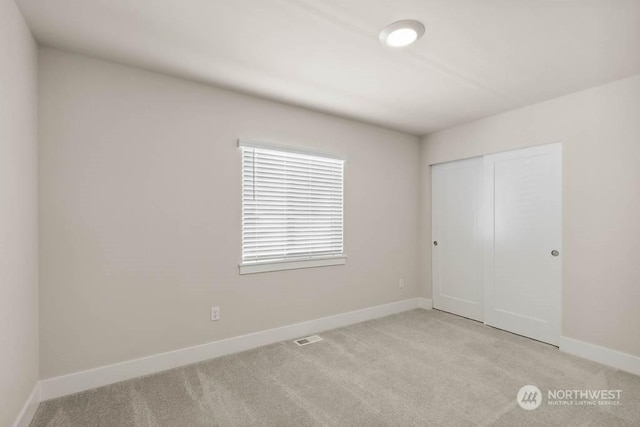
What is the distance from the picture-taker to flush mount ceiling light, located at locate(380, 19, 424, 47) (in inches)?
76.5

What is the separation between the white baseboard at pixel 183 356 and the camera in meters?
2.25

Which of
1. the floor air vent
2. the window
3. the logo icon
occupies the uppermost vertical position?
Result: the window

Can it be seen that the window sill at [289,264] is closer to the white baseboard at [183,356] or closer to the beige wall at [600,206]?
the white baseboard at [183,356]

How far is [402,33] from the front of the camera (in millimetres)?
2020

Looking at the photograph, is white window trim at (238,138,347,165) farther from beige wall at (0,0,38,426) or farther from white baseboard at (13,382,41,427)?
white baseboard at (13,382,41,427)

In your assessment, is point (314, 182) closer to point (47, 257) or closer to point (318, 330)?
point (318, 330)

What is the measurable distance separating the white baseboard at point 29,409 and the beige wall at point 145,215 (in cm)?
16

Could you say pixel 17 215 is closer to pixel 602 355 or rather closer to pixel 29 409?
pixel 29 409

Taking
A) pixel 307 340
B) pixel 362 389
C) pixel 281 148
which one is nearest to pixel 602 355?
pixel 362 389

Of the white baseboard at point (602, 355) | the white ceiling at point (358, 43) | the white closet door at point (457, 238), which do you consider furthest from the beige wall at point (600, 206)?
the white closet door at point (457, 238)

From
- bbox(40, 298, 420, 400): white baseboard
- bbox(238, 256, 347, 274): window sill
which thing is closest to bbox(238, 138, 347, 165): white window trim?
bbox(238, 256, 347, 274): window sill

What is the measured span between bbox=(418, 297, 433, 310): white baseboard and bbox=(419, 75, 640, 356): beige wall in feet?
5.30

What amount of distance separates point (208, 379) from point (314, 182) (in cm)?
214

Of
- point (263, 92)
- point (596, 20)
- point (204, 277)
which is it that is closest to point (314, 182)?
point (263, 92)
